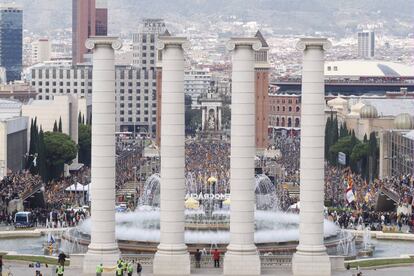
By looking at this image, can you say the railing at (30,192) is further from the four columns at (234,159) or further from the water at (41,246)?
the four columns at (234,159)

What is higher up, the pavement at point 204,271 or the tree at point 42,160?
the tree at point 42,160

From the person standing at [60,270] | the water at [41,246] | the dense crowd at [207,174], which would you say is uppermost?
the dense crowd at [207,174]

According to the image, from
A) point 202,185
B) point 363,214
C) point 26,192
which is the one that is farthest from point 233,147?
point 202,185

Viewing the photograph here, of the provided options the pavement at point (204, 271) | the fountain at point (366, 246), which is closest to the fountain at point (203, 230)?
the fountain at point (366, 246)

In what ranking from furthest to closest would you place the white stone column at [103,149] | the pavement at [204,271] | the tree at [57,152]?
the tree at [57,152] → the pavement at [204,271] → the white stone column at [103,149]

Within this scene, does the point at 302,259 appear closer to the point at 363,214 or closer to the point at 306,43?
the point at 306,43

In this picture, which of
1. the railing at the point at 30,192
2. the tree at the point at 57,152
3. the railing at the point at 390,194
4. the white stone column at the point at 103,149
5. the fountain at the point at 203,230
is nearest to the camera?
the white stone column at the point at 103,149

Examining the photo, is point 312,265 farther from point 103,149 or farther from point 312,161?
point 103,149

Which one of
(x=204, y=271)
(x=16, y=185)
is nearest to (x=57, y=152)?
(x=16, y=185)
